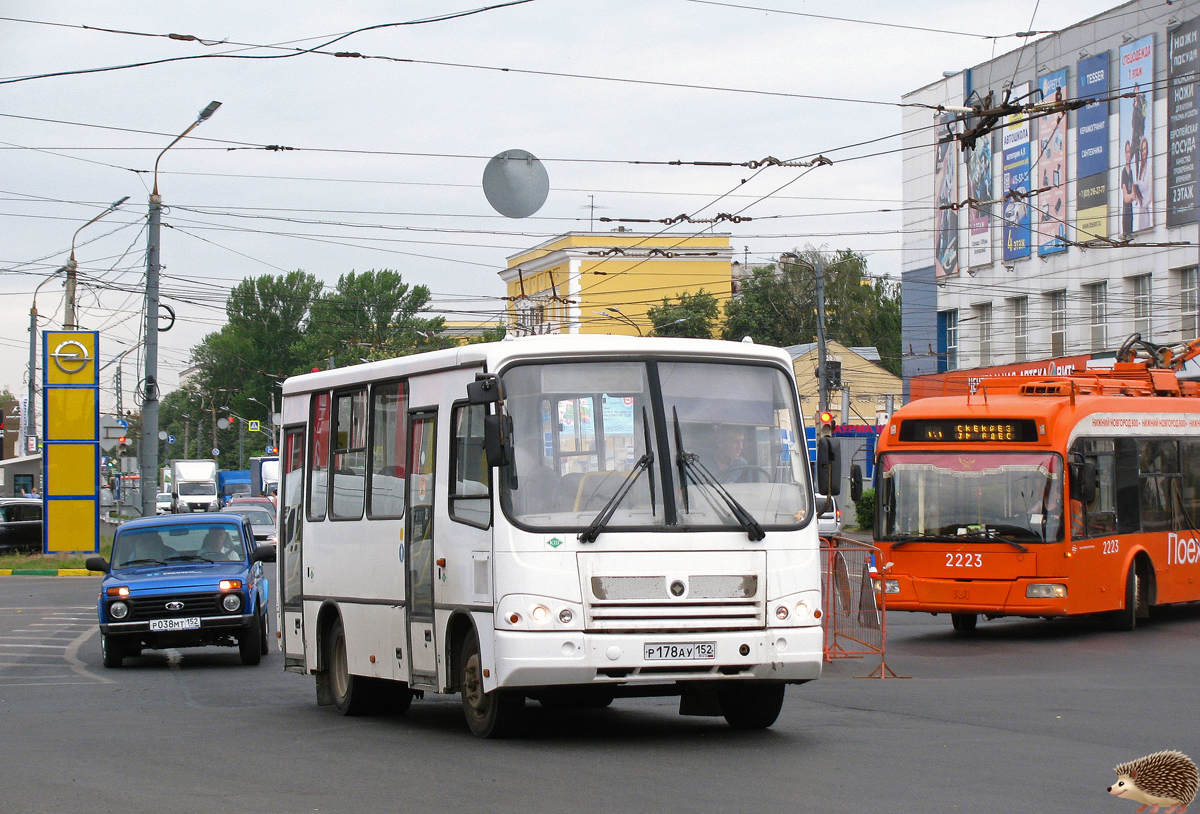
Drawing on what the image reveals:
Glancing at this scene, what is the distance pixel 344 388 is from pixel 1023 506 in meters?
9.66

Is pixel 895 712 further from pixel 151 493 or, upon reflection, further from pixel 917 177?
pixel 917 177

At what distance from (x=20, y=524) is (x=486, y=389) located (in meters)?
35.9

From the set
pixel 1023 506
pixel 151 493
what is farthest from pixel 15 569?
pixel 1023 506

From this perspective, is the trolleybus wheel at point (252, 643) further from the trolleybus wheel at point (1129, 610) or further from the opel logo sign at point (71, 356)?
the opel logo sign at point (71, 356)

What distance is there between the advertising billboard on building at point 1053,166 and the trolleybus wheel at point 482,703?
38.0m

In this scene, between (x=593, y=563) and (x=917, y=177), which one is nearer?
(x=593, y=563)

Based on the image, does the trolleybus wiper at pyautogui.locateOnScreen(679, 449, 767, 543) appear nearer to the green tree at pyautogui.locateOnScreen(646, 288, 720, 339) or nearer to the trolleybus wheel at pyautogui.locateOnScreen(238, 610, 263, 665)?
the trolleybus wheel at pyautogui.locateOnScreen(238, 610, 263, 665)

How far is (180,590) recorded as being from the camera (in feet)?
57.1

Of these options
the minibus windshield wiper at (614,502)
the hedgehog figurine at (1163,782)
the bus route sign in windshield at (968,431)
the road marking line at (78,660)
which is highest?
the bus route sign in windshield at (968,431)

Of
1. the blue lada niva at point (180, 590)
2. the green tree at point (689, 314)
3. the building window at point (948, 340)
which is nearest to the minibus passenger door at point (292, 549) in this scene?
the blue lada niva at point (180, 590)

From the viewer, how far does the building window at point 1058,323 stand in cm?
4809

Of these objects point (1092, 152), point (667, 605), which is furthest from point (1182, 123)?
point (667, 605)

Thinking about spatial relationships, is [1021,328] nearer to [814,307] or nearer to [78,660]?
[814,307]

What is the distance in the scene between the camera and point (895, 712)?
1212 centimetres
